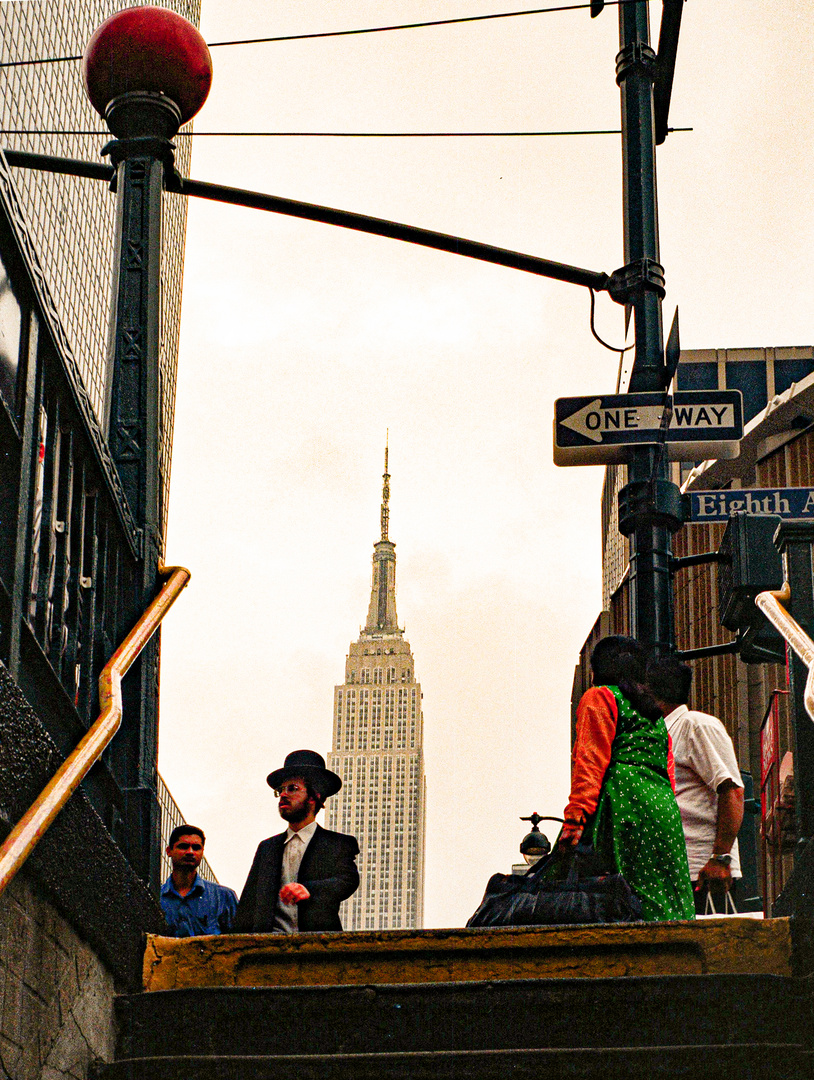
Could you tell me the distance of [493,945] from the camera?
5.11m

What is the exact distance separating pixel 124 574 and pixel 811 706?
94.0 inches

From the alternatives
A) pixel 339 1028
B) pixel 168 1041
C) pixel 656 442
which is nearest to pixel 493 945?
pixel 339 1028

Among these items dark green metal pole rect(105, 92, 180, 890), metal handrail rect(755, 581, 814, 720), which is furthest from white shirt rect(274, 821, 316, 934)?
metal handrail rect(755, 581, 814, 720)

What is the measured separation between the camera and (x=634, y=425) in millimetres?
10000

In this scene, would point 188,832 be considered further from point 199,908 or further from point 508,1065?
point 508,1065

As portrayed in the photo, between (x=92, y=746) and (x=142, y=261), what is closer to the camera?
(x=92, y=746)

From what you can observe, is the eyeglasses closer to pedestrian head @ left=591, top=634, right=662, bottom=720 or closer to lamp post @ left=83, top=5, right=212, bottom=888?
lamp post @ left=83, top=5, right=212, bottom=888

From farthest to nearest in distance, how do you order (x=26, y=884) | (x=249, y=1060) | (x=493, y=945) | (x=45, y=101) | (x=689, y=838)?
(x=45, y=101) → (x=689, y=838) → (x=493, y=945) → (x=249, y=1060) → (x=26, y=884)

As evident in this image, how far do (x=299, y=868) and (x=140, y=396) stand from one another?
2100 millimetres

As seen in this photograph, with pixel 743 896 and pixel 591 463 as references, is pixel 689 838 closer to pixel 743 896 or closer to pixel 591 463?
pixel 743 896

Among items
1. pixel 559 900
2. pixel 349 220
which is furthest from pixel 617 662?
pixel 349 220

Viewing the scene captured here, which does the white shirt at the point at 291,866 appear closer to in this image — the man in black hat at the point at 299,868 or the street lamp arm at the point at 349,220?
the man in black hat at the point at 299,868

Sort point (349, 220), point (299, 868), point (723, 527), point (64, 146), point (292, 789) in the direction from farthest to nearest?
point (723, 527) < point (64, 146) < point (349, 220) < point (292, 789) < point (299, 868)

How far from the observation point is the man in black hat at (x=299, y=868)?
6.75m
